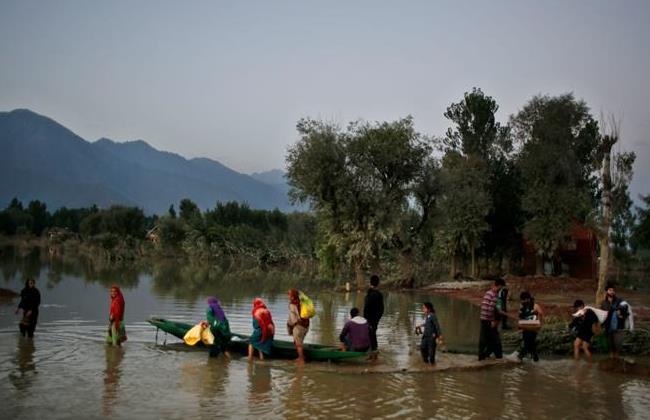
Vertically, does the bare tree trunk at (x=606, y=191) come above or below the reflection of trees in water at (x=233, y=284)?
above

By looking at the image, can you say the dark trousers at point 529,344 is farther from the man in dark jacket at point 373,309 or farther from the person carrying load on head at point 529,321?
the man in dark jacket at point 373,309

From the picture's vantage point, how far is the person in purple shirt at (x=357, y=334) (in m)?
14.8

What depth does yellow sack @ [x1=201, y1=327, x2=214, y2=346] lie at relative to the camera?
51.3 ft

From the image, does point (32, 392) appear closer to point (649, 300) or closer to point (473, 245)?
point (649, 300)

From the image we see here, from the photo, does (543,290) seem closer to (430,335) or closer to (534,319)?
(534,319)

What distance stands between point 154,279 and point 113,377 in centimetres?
3346

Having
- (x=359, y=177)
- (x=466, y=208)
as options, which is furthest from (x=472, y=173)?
(x=359, y=177)

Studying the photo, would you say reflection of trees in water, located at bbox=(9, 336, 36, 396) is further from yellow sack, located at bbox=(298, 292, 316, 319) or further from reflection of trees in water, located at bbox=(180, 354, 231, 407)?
yellow sack, located at bbox=(298, 292, 316, 319)

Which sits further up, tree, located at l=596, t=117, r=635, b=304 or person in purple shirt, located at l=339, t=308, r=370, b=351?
tree, located at l=596, t=117, r=635, b=304

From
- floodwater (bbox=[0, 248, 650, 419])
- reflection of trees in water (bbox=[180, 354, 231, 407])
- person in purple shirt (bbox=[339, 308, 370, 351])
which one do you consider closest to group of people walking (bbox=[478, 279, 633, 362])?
floodwater (bbox=[0, 248, 650, 419])

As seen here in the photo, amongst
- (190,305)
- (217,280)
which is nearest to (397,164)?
(217,280)

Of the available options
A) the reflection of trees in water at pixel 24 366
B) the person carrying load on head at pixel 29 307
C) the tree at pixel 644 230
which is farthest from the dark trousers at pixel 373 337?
the tree at pixel 644 230

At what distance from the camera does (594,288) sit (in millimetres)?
39844

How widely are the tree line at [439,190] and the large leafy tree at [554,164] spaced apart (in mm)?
71
